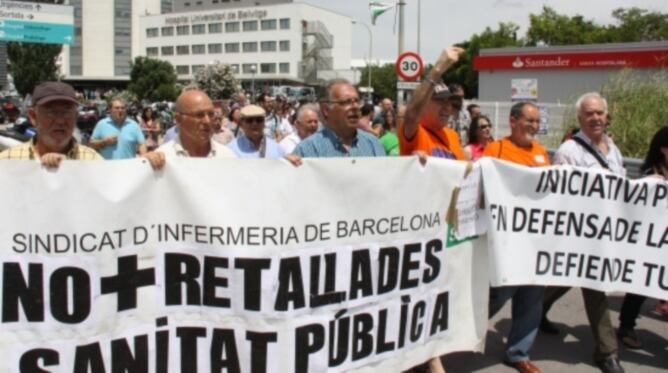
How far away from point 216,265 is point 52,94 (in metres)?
1.20

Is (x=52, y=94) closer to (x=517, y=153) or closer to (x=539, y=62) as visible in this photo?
(x=517, y=153)

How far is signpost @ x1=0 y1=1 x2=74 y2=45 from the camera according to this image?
83.4 ft

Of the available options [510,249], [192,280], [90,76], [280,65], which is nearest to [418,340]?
[510,249]

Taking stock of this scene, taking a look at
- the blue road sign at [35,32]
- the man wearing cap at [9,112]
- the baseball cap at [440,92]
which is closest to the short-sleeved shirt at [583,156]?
the baseball cap at [440,92]

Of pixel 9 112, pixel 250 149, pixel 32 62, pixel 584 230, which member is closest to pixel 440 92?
pixel 584 230

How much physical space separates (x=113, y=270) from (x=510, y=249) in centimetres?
249

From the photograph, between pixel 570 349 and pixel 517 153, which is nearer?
pixel 517 153

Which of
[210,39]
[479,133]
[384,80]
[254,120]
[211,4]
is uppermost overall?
[211,4]

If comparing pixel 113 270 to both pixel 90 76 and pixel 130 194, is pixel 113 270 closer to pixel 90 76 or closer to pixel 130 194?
pixel 130 194

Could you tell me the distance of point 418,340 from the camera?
4.00m

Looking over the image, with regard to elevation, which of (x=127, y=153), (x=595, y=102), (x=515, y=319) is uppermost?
(x=595, y=102)

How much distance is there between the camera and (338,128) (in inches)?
163

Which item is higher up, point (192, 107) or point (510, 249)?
point (192, 107)

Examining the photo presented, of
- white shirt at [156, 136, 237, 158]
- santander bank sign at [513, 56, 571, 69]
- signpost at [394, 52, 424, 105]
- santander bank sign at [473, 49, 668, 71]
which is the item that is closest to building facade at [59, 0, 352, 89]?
santander bank sign at [473, 49, 668, 71]
